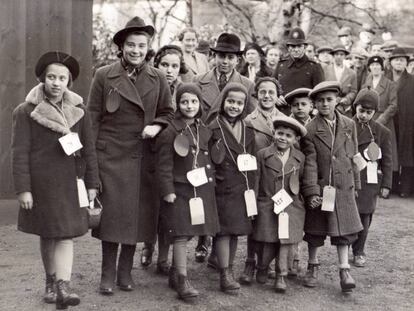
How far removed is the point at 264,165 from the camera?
534 cm

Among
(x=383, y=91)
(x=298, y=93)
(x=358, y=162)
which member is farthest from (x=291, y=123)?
(x=383, y=91)

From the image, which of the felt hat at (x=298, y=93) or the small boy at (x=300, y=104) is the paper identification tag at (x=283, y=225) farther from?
the felt hat at (x=298, y=93)

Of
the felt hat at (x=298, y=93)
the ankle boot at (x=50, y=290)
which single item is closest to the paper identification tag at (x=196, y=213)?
the ankle boot at (x=50, y=290)

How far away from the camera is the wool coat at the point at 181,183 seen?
4.85m

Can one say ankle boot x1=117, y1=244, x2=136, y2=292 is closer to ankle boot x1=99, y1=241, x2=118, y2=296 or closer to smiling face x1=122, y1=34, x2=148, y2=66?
ankle boot x1=99, y1=241, x2=118, y2=296

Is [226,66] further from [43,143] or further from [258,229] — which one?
[43,143]

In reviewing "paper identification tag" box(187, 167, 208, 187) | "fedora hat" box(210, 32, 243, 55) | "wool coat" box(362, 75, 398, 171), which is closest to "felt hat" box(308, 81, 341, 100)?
"fedora hat" box(210, 32, 243, 55)

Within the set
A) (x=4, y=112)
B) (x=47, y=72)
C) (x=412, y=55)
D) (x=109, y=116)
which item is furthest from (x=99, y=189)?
(x=412, y=55)

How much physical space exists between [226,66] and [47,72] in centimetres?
200

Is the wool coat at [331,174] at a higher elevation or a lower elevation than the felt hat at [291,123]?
lower

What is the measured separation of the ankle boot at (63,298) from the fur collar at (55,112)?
107cm

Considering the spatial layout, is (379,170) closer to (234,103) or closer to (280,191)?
(280,191)

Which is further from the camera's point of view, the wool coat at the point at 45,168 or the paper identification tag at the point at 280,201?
the paper identification tag at the point at 280,201

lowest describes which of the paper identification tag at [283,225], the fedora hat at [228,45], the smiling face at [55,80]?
the paper identification tag at [283,225]
